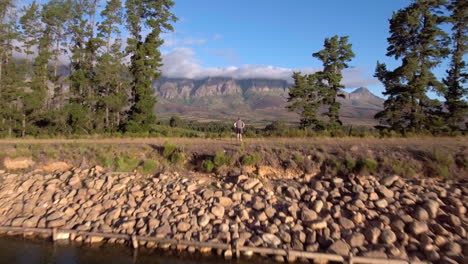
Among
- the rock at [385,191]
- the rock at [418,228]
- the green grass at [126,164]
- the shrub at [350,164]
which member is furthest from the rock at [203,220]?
the rock at [418,228]

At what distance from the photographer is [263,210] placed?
11.7 meters

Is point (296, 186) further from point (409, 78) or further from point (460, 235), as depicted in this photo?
point (409, 78)

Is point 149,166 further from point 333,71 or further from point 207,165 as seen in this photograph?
point 333,71

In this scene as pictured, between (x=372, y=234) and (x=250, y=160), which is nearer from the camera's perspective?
(x=372, y=234)

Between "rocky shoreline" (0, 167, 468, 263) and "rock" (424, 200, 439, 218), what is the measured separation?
1.5 inches

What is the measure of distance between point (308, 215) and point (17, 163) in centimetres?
1526

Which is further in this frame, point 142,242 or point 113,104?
point 113,104

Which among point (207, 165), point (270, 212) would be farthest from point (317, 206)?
point (207, 165)

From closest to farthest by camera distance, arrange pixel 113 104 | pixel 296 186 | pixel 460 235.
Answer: pixel 460 235 < pixel 296 186 < pixel 113 104

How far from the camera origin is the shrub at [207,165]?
1421 cm

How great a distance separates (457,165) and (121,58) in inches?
1102

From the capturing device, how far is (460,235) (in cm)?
1002

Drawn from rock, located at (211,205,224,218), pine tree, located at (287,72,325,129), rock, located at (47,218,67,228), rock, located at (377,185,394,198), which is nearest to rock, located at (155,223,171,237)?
rock, located at (211,205,224,218)

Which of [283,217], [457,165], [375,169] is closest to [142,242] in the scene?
[283,217]
